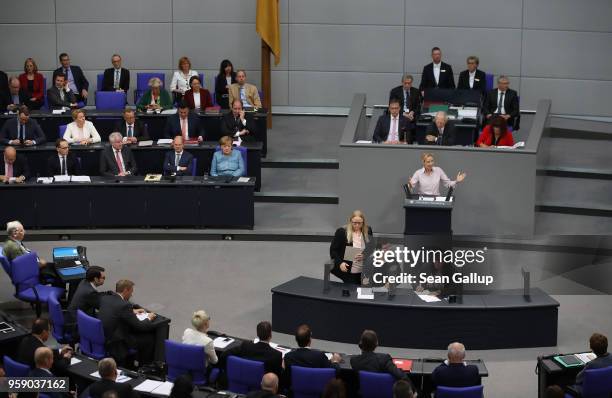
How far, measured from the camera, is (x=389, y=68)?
68.2 feet

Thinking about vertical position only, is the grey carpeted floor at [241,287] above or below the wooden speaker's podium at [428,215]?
below

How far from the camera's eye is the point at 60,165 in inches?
639

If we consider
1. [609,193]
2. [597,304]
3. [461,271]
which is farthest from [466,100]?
[461,271]

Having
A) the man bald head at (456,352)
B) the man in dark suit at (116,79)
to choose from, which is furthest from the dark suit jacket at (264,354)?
the man in dark suit at (116,79)

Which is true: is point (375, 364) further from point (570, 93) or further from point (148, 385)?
point (570, 93)

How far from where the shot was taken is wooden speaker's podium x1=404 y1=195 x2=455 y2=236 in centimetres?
1466

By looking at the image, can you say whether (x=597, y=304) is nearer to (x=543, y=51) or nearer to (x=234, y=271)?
(x=234, y=271)

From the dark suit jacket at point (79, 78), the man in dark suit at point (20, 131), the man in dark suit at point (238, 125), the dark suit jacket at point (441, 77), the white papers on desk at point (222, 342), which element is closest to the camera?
the white papers on desk at point (222, 342)

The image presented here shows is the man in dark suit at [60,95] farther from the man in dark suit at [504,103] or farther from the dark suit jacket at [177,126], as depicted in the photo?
the man in dark suit at [504,103]

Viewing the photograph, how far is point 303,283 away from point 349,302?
818 mm

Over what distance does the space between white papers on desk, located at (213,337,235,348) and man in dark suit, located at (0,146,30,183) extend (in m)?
6.16

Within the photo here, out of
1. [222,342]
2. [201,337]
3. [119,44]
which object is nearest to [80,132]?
[119,44]

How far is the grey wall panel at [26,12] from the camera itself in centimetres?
2083

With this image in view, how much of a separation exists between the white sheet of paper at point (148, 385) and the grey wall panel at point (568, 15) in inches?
493
